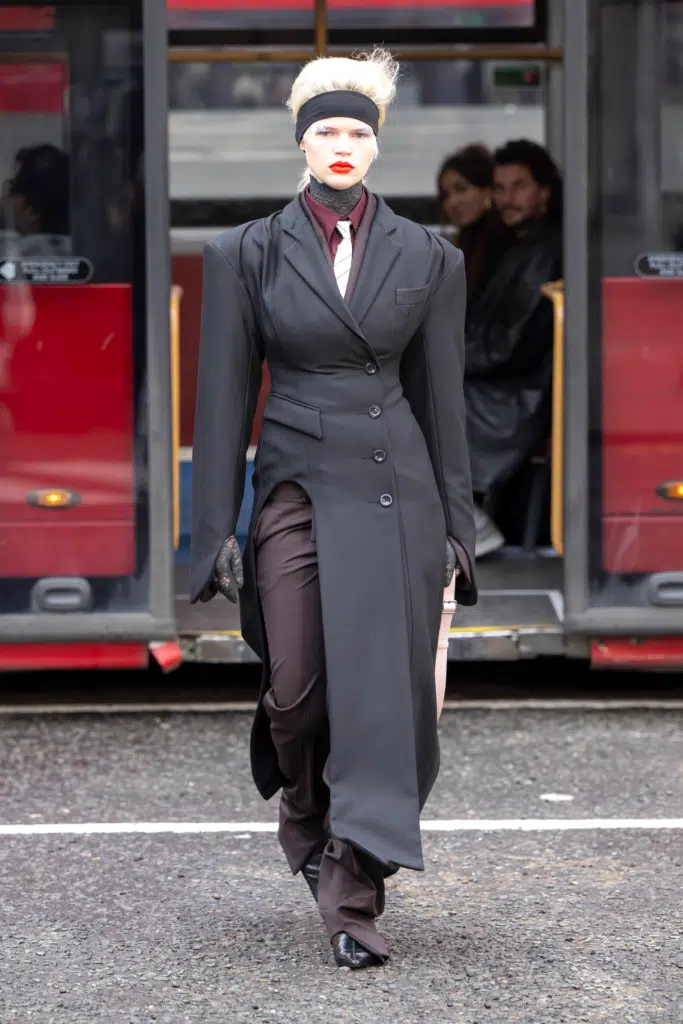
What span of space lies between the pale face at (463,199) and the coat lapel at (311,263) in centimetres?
406

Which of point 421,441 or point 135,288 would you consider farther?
point 135,288

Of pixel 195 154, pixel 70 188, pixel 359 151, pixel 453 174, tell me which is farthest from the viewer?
pixel 195 154

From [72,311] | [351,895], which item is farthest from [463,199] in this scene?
[351,895]

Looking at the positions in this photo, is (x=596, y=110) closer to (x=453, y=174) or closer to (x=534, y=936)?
(x=453, y=174)

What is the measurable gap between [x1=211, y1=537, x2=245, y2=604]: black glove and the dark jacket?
3.62m

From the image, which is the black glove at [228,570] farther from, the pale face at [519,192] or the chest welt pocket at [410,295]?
the pale face at [519,192]

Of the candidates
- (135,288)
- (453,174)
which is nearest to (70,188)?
(135,288)

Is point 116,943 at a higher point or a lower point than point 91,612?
lower

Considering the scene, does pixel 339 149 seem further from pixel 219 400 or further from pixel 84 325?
pixel 84 325

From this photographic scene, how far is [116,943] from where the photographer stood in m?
4.29

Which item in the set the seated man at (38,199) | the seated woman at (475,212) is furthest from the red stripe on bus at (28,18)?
the seated woman at (475,212)

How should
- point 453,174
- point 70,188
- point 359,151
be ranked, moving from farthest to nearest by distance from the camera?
point 453,174 < point 70,188 < point 359,151

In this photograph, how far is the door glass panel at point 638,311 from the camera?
20.7 ft

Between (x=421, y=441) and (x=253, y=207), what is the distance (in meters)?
5.10
